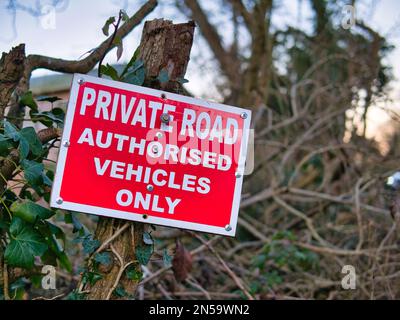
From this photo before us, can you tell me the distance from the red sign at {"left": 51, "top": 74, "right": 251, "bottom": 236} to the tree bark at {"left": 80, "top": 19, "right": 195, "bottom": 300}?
0.09m

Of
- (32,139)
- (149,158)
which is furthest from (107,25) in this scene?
(149,158)

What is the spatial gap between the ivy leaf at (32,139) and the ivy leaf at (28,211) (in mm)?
160

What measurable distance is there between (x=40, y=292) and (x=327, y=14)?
14.7 ft

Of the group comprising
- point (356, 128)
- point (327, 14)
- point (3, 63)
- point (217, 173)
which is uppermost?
point (327, 14)

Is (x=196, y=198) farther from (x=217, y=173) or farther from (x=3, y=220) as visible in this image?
(x=3, y=220)

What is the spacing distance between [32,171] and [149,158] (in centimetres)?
42

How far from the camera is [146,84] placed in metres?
1.62

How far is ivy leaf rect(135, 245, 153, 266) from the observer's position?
5.12 ft

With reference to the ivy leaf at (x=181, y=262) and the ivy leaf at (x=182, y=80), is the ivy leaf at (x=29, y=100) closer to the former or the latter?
the ivy leaf at (x=182, y=80)

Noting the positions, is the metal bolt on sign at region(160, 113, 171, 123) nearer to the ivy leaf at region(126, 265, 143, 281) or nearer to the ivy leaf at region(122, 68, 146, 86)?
the ivy leaf at region(122, 68, 146, 86)

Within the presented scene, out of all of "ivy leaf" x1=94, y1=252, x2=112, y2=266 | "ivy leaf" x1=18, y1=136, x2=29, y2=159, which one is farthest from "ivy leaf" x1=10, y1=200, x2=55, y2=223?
"ivy leaf" x1=94, y1=252, x2=112, y2=266

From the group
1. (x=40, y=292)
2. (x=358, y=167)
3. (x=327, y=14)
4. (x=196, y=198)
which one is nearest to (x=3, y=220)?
(x=196, y=198)

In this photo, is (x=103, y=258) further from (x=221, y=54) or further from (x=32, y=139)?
(x=221, y=54)

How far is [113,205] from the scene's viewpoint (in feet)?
4.81
